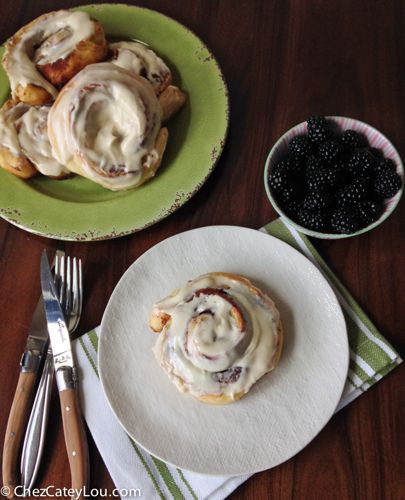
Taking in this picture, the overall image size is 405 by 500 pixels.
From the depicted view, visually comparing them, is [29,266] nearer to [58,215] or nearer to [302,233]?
[58,215]

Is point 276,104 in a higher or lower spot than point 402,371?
higher

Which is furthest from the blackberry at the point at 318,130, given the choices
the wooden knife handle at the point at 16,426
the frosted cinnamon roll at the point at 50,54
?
the wooden knife handle at the point at 16,426

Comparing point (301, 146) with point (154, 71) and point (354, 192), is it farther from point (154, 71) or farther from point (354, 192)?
point (154, 71)

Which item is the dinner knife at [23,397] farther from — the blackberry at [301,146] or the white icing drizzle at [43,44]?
the blackberry at [301,146]

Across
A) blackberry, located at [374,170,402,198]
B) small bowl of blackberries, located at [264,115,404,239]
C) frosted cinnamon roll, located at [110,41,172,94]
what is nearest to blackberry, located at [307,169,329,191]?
small bowl of blackberries, located at [264,115,404,239]

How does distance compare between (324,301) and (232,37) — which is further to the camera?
(232,37)

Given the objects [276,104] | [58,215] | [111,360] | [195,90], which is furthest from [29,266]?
[276,104]
